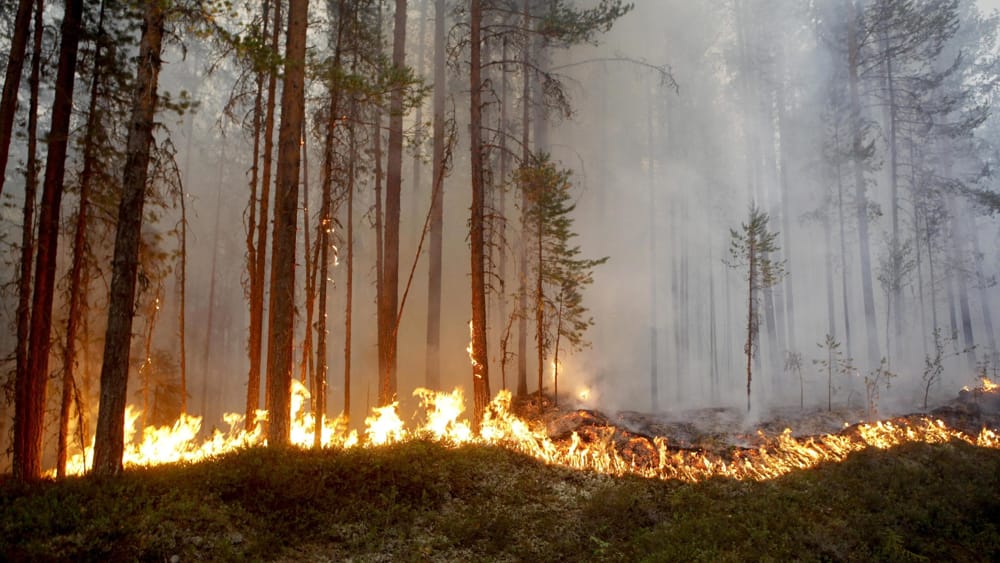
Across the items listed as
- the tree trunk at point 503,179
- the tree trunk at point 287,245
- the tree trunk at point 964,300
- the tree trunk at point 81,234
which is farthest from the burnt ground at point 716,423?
the tree trunk at point 81,234

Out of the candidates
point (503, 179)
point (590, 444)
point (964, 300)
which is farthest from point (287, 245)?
point (964, 300)

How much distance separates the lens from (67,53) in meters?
9.33

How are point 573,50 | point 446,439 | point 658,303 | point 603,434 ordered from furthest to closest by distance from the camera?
point 658,303 → point 573,50 → point 603,434 → point 446,439

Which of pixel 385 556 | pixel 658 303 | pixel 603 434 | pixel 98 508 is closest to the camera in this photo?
pixel 98 508

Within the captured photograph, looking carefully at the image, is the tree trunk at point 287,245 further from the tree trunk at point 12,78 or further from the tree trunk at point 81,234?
the tree trunk at point 12,78

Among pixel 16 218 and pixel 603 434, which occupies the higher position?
pixel 16 218

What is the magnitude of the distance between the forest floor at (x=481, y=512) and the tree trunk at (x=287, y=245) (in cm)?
158

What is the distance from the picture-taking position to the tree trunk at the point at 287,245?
965 centimetres

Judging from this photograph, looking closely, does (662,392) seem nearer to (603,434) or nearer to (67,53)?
(603,434)

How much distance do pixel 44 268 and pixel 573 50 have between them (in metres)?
28.2

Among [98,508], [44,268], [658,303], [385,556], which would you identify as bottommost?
[385,556]

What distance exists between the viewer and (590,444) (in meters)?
12.0

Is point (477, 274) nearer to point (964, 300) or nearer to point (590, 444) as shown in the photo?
point (590, 444)

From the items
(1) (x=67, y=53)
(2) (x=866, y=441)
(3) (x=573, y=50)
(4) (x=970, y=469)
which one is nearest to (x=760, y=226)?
(2) (x=866, y=441)
